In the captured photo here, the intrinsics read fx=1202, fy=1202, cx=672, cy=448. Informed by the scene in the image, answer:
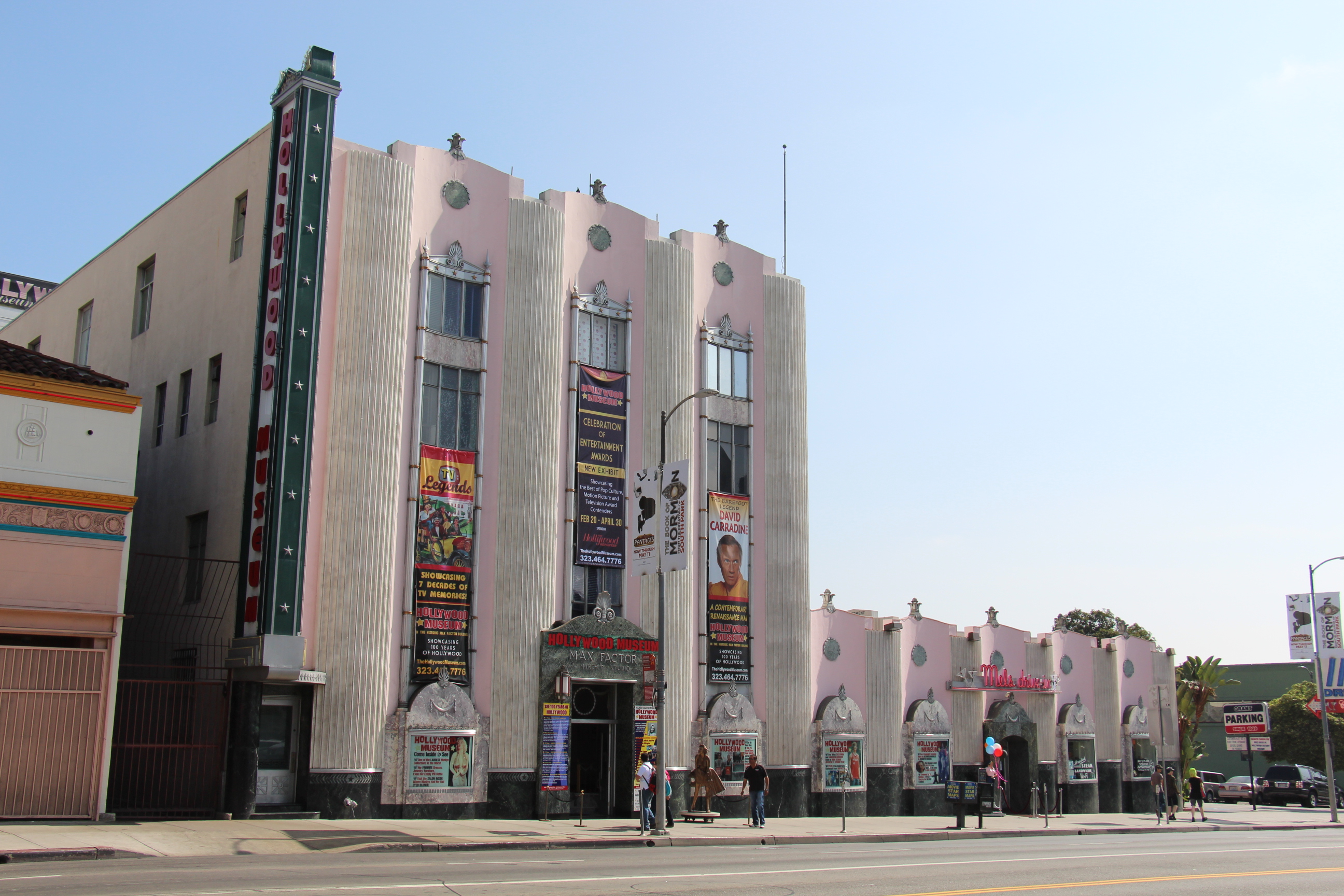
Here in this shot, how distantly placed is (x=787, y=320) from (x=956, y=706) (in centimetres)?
1378

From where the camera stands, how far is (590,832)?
82.3 feet

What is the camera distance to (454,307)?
29828mm

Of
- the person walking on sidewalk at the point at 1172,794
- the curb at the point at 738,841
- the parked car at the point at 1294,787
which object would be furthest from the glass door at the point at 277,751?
the parked car at the point at 1294,787

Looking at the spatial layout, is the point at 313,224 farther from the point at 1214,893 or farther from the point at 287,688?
the point at 1214,893

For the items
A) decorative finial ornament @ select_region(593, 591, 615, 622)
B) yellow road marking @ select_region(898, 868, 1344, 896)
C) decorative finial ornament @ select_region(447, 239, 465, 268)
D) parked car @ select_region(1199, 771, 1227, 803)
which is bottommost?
parked car @ select_region(1199, 771, 1227, 803)

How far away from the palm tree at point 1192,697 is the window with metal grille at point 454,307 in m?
34.2

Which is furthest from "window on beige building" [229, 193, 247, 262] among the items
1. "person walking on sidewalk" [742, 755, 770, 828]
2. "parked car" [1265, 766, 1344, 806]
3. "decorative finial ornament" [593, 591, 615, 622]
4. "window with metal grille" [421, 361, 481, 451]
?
"parked car" [1265, 766, 1344, 806]

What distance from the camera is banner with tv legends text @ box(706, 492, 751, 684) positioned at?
3284 cm

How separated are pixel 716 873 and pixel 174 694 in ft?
49.2

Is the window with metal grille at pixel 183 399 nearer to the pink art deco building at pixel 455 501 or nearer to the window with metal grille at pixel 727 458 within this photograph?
the pink art deco building at pixel 455 501

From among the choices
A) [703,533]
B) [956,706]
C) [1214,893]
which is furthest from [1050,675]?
[1214,893]

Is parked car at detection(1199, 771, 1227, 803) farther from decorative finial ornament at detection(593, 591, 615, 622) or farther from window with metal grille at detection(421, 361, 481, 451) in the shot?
window with metal grille at detection(421, 361, 481, 451)

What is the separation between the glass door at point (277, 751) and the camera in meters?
25.5

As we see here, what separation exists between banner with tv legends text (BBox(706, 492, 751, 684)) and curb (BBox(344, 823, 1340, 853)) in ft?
21.5
